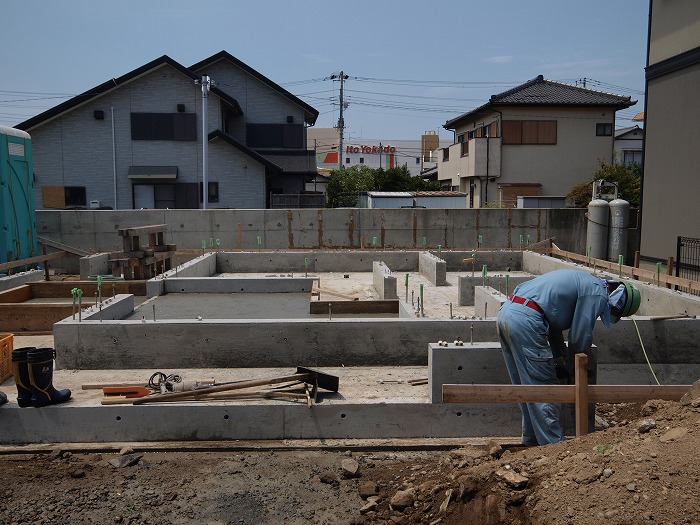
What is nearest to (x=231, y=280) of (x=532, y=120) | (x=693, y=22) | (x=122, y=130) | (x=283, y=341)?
(x=283, y=341)

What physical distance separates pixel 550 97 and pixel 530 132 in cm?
177

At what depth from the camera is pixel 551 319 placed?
5219mm

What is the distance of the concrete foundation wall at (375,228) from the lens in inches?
716

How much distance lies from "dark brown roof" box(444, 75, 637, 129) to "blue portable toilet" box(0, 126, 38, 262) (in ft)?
60.8

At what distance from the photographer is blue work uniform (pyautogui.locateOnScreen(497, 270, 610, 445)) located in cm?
513

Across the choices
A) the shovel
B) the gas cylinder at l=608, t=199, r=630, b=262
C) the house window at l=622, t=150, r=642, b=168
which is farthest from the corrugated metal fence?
the house window at l=622, t=150, r=642, b=168

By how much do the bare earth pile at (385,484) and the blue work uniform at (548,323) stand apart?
0.60 metres

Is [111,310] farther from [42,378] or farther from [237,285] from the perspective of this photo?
[237,285]

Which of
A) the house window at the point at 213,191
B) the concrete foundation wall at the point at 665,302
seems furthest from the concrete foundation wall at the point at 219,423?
the house window at the point at 213,191

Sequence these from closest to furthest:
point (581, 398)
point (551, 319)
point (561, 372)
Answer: point (581, 398)
point (551, 319)
point (561, 372)

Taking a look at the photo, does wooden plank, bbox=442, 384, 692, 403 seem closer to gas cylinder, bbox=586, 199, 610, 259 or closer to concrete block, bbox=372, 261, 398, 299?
concrete block, bbox=372, 261, 398, 299

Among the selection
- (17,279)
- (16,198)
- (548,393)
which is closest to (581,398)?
(548,393)

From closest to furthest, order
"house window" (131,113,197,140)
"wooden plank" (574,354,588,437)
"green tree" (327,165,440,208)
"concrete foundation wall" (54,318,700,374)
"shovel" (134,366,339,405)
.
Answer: "wooden plank" (574,354,588,437), "shovel" (134,366,339,405), "concrete foundation wall" (54,318,700,374), "house window" (131,113,197,140), "green tree" (327,165,440,208)

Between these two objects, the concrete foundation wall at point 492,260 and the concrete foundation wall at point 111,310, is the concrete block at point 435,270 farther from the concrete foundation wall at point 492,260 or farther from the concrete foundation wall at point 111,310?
the concrete foundation wall at point 111,310
